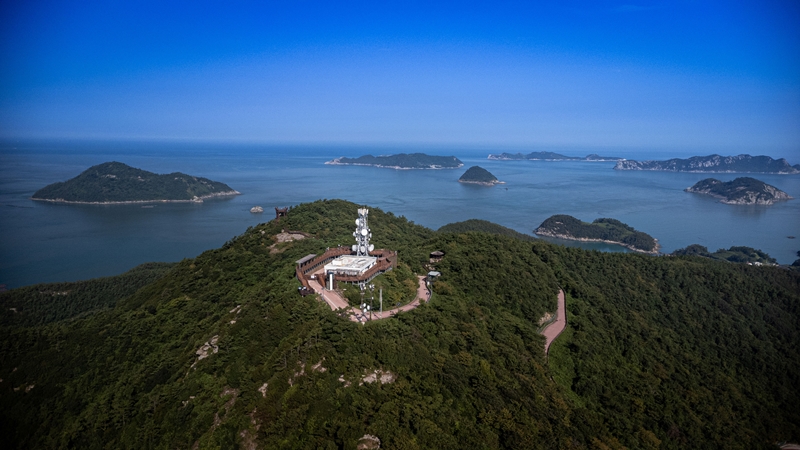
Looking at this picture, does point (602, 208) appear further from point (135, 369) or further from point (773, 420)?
point (135, 369)

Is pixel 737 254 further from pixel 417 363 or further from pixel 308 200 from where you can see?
pixel 308 200

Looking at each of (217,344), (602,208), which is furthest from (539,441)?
(602,208)

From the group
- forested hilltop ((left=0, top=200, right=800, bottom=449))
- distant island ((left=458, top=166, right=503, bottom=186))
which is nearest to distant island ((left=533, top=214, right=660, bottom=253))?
forested hilltop ((left=0, top=200, right=800, bottom=449))

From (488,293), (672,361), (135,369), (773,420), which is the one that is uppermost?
(488,293)

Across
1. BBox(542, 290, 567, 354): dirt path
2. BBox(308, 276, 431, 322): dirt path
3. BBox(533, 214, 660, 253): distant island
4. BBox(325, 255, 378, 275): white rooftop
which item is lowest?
BBox(533, 214, 660, 253): distant island

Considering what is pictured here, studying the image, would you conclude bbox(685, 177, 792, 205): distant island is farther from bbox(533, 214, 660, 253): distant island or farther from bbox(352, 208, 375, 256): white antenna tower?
bbox(352, 208, 375, 256): white antenna tower

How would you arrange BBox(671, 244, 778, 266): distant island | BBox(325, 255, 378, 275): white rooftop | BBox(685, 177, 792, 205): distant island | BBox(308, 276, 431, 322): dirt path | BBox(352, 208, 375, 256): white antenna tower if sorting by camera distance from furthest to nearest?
BBox(685, 177, 792, 205): distant island, BBox(671, 244, 778, 266): distant island, BBox(352, 208, 375, 256): white antenna tower, BBox(325, 255, 378, 275): white rooftop, BBox(308, 276, 431, 322): dirt path

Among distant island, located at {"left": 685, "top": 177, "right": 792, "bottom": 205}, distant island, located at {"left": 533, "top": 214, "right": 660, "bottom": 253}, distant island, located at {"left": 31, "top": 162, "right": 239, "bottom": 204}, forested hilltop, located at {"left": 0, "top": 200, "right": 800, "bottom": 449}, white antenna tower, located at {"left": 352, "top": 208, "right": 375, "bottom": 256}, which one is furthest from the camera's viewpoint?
distant island, located at {"left": 685, "top": 177, "right": 792, "bottom": 205}

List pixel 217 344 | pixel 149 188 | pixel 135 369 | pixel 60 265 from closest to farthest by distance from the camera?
pixel 217 344
pixel 135 369
pixel 60 265
pixel 149 188
